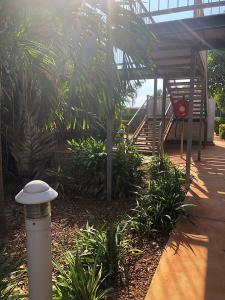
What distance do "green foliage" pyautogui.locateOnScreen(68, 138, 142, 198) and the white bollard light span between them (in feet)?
12.2

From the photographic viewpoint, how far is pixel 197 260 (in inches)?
135

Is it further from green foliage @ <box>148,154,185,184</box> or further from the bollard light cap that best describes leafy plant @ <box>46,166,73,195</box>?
the bollard light cap

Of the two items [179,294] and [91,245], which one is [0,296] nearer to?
[91,245]

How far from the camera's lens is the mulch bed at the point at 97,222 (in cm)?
305

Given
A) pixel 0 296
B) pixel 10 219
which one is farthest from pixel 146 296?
pixel 10 219

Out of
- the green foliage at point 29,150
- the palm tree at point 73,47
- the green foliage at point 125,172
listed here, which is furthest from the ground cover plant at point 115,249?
the green foliage at point 29,150

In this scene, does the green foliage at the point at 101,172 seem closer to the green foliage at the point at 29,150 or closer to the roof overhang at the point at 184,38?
the green foliage at the point at 29,150

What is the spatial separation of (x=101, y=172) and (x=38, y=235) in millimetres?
3933

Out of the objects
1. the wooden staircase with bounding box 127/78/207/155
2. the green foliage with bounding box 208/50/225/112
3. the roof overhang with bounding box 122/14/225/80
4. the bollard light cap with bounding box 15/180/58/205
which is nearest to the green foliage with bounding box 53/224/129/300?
the bollard light cap with bounding box 15/180/58/205

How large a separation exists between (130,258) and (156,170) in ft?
10.9

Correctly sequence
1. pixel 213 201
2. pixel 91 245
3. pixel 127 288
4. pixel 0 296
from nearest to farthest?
pixel 0 296 → pixel 127 288 → pixel 91 245 → pixel 213 201

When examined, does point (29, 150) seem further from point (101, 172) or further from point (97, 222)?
point (97, 222)

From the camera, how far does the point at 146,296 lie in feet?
9.13

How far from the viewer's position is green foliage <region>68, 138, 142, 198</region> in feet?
19.5
